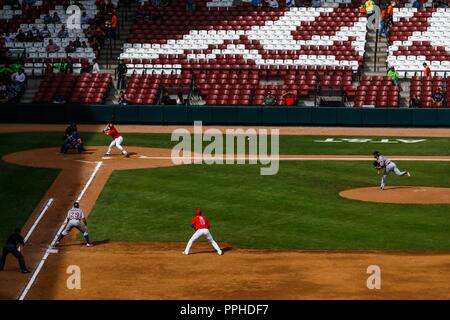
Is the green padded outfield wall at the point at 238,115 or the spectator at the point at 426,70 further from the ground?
the spectator at the point at 426,70

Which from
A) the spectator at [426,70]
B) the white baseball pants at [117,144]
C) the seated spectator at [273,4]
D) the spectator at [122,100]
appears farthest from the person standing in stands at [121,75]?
the spectator at [426,70]

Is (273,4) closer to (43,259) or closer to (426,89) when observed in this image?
(426,89)

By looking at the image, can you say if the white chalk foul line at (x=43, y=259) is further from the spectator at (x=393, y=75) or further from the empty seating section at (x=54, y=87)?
the spectator at (x=393, y=75)

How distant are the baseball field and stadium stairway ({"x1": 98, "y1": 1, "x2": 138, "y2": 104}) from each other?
962 centimetres

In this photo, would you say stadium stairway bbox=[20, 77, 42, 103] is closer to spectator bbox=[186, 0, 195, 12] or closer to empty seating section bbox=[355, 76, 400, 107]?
spectator bbox=[186, 0, 195, 12]

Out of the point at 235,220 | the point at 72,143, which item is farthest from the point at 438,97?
the point at 235,220

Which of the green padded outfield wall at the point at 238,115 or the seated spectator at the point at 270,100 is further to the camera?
the seated spectator at the point at 270,100

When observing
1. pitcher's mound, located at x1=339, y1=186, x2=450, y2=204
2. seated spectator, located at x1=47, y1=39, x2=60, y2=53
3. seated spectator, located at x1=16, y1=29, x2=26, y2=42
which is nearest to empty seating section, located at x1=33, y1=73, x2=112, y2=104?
seated spectator, located at x1=47, y1=39, x2=60, y2=53

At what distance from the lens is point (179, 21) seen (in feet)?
228

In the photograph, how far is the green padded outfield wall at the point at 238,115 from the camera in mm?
60469

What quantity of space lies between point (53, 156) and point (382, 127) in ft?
69.7

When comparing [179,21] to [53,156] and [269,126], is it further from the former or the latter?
[53,156]

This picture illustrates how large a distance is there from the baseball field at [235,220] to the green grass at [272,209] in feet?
0.24


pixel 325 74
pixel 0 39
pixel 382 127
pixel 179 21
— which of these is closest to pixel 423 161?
Answer: pixel 382 127
